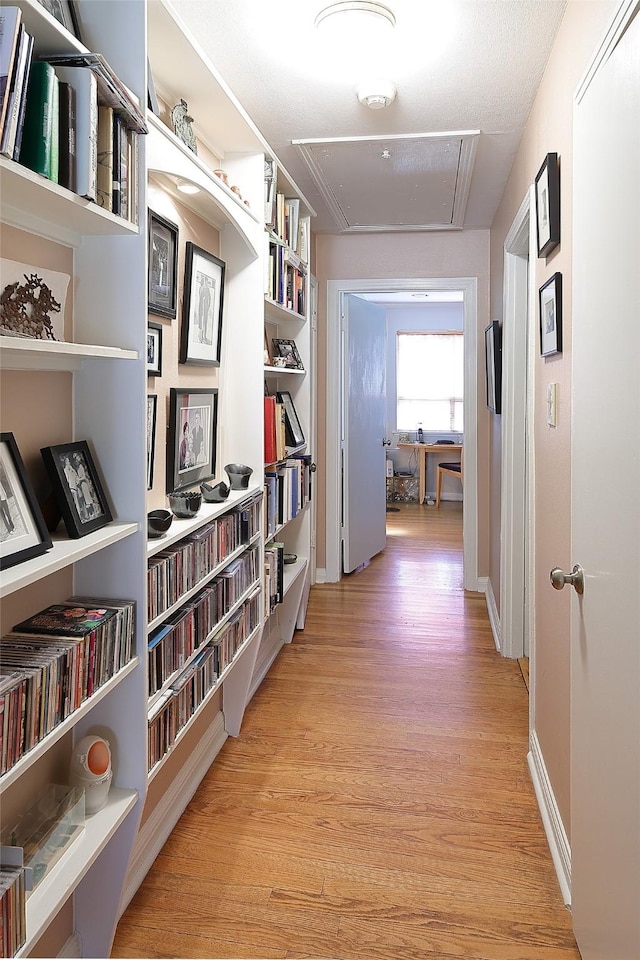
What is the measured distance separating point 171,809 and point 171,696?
53 centimetres

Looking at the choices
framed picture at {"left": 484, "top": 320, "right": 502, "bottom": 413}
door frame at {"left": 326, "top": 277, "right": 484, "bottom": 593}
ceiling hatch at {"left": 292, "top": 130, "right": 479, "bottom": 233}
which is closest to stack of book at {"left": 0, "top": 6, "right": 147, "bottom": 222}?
ceiling hatch at {"left": 292, "top": 130, "right": 479, "bottom": 233}

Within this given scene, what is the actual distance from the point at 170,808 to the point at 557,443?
1629 millimetres

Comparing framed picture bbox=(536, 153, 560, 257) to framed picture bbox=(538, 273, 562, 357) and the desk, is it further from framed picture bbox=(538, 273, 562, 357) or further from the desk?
the desk

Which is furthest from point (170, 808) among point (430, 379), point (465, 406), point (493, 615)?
point (430, 379)

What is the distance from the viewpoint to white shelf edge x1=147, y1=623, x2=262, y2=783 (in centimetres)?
178

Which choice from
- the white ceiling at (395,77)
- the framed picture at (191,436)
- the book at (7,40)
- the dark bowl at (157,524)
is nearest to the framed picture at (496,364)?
the white ceiling at (395,77)

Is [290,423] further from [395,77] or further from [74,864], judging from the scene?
[74,864]

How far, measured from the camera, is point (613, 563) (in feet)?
4.22

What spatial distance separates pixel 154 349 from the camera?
2047 mm

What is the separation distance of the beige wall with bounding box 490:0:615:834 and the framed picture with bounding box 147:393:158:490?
1.19m

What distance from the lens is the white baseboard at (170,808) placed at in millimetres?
1852

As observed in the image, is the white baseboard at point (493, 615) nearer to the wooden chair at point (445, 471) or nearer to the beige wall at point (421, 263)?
the beige wall at point (421, 263)

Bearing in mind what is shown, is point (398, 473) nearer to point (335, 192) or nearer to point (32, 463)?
point (335, 192)

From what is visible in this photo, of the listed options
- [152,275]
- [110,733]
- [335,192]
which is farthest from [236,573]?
[335,192]
